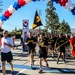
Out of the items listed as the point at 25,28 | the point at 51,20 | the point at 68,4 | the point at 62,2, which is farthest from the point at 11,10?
the point at 51,20

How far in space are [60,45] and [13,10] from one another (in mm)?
3641

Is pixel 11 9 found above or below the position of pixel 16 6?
below

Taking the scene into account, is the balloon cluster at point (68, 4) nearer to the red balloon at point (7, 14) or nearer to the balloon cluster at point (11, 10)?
the balloon cluster at point (11, 10)

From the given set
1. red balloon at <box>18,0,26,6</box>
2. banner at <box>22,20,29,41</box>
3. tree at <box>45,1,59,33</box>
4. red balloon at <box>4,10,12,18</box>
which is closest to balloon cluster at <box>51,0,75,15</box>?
red balloon at <box>18,0,26,6</box>

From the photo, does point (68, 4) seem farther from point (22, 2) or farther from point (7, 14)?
point (7, 14)

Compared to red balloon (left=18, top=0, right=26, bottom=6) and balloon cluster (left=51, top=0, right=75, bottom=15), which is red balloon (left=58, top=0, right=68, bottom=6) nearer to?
balloon cluster (left=51, top=0, right=75, bottom=15)

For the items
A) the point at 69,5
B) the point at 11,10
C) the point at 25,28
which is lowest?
the point at 69,5

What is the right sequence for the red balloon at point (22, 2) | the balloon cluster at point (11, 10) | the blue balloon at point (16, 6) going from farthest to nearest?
the blue balloon at point (16, 6)
the balloon cluster at point (11, 10)
the red balloon at point (22, 2)

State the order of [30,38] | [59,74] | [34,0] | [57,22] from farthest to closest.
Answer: [57,22] < [34,0] < [30,38] < [59,74]

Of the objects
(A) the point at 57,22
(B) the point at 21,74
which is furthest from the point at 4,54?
(A) the point at 57,22

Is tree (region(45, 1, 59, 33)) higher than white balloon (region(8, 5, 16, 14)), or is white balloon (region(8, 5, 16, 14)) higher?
tree (region(45, 1, 59, 33))

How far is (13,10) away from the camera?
15680mm

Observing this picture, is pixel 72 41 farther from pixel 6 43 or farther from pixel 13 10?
pixel 13 10

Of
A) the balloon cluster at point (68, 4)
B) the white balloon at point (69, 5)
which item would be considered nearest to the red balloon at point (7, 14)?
the balloon cluster at point (68, 4)
